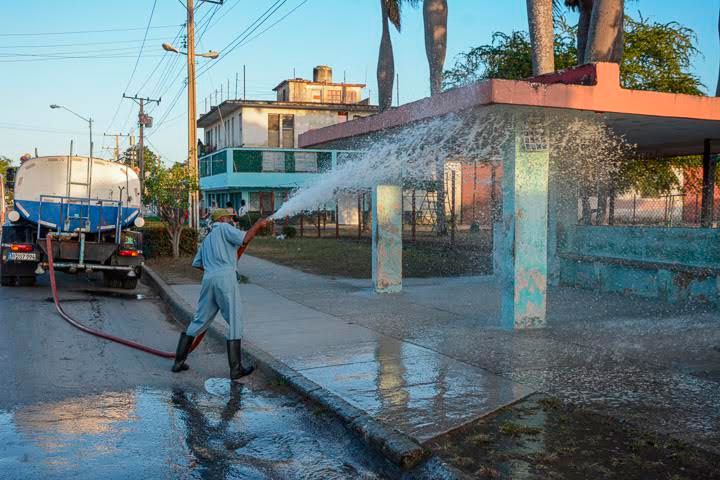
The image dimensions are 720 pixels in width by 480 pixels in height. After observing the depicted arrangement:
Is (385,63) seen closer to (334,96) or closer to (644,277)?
(644,277)

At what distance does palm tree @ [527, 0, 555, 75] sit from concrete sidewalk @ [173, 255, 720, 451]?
383 centimetres

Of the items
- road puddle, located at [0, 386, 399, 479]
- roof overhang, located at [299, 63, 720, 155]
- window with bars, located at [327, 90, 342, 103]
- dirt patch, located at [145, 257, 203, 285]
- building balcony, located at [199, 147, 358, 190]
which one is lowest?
road puddle, located at [0, 386, 399, 479]

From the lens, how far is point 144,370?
730 centimetres

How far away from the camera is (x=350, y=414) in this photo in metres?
5.33

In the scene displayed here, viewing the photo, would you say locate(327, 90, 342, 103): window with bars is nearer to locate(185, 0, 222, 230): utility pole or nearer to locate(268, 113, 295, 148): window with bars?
locate(268, 113, 295, 148): window with bars

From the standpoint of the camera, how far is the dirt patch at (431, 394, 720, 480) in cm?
412

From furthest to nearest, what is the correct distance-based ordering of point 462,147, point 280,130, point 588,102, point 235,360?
point 280,130
point 462,147
point 588,102
point 235,360

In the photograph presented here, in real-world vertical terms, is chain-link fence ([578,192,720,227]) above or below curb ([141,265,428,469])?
above

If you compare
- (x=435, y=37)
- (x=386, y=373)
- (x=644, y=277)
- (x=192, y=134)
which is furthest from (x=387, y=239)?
(x=192, y=134)

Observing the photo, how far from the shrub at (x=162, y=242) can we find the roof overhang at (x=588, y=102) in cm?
1074

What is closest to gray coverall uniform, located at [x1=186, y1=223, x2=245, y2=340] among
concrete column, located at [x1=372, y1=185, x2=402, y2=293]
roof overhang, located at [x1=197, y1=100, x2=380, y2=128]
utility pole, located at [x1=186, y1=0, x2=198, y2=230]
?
concrete column, located at [x1=372, y1=185, x2=402, y2=293]

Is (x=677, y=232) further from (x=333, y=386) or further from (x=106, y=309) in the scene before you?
(x=106, y=309)

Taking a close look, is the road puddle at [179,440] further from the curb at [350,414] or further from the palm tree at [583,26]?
the palm tree at [583,26]

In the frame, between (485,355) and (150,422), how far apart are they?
342 centimetres
